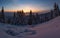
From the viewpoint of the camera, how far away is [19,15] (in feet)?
201

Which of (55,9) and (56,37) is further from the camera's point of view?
(55,9)

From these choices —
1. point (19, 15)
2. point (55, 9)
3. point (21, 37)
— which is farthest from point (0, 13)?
point (21, 37)

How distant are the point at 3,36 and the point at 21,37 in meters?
1.15

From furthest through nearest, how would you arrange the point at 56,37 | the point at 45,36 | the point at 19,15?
the point at 19,15 → the point at 45,36 → the point at 56,37

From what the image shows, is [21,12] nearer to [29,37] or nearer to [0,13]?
[0,13]

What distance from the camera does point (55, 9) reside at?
49094mm

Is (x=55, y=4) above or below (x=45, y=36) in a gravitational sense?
above

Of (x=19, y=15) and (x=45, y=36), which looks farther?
(x=19, y=15)

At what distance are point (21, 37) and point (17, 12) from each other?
176 ft

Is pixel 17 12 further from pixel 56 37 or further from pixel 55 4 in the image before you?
pixel 56 37

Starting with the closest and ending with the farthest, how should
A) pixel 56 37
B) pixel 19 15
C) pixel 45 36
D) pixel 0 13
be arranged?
pixel 56 37
pixel 45 36
pixel 0 13
pixel 19 15

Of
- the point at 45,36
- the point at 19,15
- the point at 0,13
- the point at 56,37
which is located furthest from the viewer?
the point at 19,15

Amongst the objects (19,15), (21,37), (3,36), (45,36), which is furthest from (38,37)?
(19,15)

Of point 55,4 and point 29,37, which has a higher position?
point 55,4
